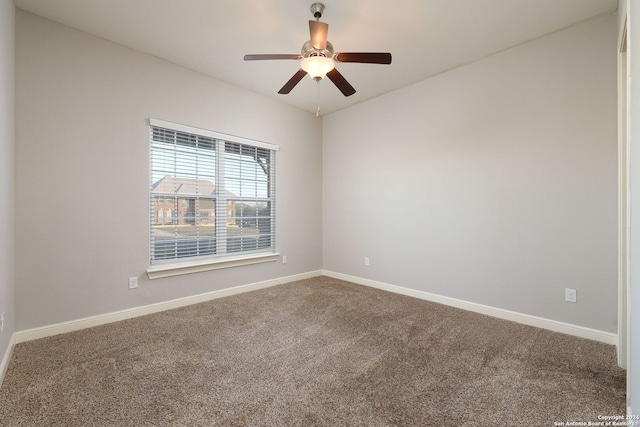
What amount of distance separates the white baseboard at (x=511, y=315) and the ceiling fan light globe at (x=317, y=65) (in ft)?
9.36

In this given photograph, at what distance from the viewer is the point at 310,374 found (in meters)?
1.94

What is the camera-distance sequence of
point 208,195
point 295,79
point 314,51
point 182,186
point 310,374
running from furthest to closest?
point 208,195, point 182,186, point 295,79, point 314,51, point 310,374

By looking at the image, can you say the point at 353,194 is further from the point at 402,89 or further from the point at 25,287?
the point at 25,287

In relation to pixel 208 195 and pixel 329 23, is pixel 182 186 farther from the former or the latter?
pixel 329 23

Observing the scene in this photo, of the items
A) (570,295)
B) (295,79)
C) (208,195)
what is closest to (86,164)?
(208,195)

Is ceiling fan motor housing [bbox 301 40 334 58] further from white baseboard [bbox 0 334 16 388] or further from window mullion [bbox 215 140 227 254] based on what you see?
white baseboard [bbox 0 334 16 388]

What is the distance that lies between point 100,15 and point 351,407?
359cm

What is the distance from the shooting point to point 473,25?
8.43 ft

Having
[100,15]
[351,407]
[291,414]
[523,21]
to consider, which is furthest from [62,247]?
[523,21]

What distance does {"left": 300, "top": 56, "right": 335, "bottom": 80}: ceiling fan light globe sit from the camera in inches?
87.7

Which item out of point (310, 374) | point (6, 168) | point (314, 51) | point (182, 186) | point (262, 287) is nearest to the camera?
point (310, 374)

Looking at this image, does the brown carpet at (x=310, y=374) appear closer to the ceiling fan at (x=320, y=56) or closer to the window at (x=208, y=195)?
the window at (x=208, y=195)

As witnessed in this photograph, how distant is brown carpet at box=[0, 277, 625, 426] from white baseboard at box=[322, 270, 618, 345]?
10 cm

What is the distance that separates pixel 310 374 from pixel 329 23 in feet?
9.45
